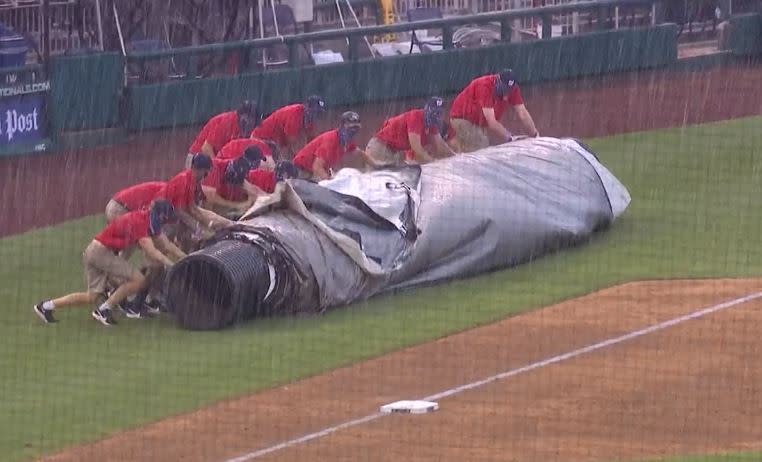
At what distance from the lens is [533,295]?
13133 mm

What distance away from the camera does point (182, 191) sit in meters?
12.7

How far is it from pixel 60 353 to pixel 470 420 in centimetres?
370

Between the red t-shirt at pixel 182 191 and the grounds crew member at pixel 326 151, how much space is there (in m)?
1.96

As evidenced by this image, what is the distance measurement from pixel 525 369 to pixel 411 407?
1.21 m

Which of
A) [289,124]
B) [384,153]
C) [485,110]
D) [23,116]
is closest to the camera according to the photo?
[289,124]

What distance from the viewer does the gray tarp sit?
41.4ft

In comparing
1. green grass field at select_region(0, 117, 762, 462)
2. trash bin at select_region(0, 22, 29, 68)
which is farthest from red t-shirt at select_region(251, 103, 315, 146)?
trash bin at select_region(0, 22, 29, 68)

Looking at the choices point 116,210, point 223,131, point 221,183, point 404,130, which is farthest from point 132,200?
point 404,130

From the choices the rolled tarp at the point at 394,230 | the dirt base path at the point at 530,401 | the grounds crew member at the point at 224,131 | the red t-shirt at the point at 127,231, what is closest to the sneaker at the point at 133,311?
the rolled tarp at the point at 394,230

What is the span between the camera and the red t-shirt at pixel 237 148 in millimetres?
Result: 14070

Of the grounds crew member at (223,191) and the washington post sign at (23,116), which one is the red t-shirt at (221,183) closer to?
the grounds crew member at (223,191)

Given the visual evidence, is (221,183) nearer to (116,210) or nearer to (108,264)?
(116,210)

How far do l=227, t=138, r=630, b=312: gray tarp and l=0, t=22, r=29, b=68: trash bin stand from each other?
29.3 feet

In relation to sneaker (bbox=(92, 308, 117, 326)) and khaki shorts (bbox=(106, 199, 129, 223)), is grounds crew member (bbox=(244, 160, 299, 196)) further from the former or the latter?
sneaker (bbox=(92, 308, 117, 326))
